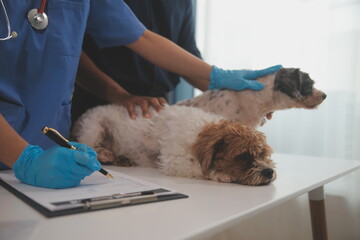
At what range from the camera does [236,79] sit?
1523mm

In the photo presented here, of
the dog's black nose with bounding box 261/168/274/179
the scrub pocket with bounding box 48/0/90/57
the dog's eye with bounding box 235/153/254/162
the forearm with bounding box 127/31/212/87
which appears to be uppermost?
the scrub pocket with bounding box 48/0/90/57

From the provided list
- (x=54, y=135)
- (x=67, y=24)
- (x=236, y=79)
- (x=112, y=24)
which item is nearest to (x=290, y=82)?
(x=236, y=79)

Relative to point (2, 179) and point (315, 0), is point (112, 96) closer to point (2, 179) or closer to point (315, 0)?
point (2, 179)

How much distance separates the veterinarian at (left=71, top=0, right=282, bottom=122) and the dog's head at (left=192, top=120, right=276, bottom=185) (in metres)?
0.70

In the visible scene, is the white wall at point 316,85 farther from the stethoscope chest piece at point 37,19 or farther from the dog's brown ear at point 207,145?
the stethoscope chest piece at point 37,19

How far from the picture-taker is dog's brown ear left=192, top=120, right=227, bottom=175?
3.56 ft

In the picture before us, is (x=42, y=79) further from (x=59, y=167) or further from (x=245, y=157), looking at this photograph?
(x=245, y=157)

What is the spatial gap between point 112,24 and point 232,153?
717mm

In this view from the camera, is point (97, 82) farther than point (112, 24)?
Yes

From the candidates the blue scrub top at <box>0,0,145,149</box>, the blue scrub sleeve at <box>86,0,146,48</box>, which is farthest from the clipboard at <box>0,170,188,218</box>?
the blue scrub sleeve at <box>86,0,146,48</box>

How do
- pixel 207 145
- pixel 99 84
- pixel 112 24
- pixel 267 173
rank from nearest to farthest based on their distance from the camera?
pixel 267 173 → pixel 207 145 → pixel 112 24 → pixel 99 84

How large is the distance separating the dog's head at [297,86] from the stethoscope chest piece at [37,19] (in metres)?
0.97

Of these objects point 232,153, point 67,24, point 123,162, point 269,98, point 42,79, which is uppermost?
point 67,24

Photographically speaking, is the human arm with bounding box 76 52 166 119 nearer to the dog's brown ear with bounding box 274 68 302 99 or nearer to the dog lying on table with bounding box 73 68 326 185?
the dog lying on table with bounding box 73 68 326 185
